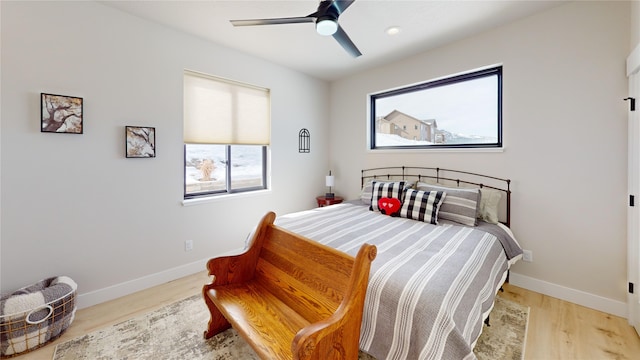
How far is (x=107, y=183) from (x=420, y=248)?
2865 mm

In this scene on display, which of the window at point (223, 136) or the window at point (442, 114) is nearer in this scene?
the window at point (442, 114)

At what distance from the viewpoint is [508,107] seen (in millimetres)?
2725

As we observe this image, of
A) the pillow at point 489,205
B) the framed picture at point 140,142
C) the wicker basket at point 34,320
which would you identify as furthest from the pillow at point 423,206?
the wicker basket at point 34,320

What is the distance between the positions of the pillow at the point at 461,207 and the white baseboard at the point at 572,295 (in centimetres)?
87

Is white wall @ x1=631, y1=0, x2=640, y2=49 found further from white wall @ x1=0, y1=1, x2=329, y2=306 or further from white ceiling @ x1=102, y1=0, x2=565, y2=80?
white wall @ x1=0, y1=1, x2=329, y2=306

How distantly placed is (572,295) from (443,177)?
161 cm

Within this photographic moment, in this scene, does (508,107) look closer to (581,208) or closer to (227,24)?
(581,208)

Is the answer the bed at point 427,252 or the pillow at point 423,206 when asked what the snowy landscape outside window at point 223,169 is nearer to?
the bed at point 427,252

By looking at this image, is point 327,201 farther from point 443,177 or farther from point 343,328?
point 343,328

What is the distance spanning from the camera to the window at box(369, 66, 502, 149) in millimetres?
2945

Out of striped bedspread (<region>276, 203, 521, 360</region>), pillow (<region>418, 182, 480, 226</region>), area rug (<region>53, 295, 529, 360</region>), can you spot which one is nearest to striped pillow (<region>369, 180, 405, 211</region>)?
pillow (<region>418, 182, 480, 226</region>)

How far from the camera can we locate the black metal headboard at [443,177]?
109 inches

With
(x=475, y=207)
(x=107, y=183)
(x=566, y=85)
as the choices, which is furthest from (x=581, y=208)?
(x=107, y=183)

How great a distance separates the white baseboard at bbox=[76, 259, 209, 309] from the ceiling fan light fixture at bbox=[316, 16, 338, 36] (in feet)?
9.40
